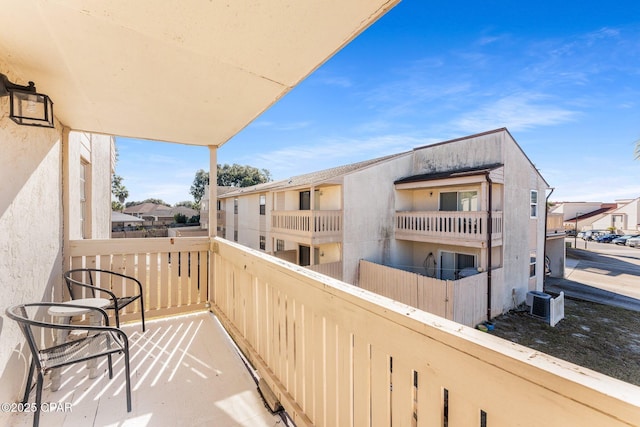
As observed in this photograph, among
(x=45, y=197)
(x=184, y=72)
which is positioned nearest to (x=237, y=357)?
(x=45, y=197)

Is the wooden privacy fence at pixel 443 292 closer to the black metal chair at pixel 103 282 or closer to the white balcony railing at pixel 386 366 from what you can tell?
the white balcony railing at pixel 386 366

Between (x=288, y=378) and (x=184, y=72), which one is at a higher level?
(x=184, y=72)

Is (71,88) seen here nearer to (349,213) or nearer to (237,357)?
(237,357)

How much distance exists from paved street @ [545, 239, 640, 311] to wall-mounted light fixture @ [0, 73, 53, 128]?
54.5ft

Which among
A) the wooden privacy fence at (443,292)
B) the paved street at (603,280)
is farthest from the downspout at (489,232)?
the paved street at (603,280)

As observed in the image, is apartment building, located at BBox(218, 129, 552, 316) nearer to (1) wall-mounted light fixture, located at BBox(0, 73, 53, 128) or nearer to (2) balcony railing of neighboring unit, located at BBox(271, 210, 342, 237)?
(2) balcony railing of neighboring unit, located at BBox(271, 210, 342, 237)

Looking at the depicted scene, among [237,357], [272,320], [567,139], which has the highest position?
[567,139]

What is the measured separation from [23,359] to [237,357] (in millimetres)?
1508

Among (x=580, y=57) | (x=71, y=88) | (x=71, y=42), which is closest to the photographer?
(x=71, y=42)

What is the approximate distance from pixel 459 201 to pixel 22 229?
11.3 metres

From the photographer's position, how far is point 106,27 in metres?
1.42

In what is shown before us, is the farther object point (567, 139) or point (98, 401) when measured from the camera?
point (567, 139)

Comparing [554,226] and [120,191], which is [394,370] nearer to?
[554,226]

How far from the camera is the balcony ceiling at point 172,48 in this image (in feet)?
4.26
